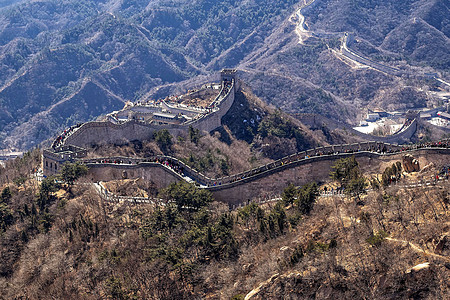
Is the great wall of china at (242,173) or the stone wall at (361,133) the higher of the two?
the great wall of china at (242,173)

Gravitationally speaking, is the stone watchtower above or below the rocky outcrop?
below

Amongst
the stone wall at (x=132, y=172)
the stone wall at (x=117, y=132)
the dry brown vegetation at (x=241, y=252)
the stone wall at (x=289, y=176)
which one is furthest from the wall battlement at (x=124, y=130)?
the stone wall at (x=289, y=176)

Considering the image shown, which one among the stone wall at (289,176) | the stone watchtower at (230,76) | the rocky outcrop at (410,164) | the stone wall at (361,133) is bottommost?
the stone wall at (361,133)

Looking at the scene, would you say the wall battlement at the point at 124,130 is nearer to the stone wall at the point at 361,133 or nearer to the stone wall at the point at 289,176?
the stone wall at the point at 289,176

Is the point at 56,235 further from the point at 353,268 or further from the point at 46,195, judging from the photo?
the point at 353,268

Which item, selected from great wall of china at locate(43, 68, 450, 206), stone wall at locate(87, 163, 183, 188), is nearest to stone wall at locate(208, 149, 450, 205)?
great wall of china at locate(43, 68, 450, 206)

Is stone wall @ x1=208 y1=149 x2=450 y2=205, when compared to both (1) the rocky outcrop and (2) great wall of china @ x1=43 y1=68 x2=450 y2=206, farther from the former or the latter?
(1) the rocky outcrop

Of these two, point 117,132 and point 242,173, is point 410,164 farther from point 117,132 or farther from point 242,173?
point 117,132
